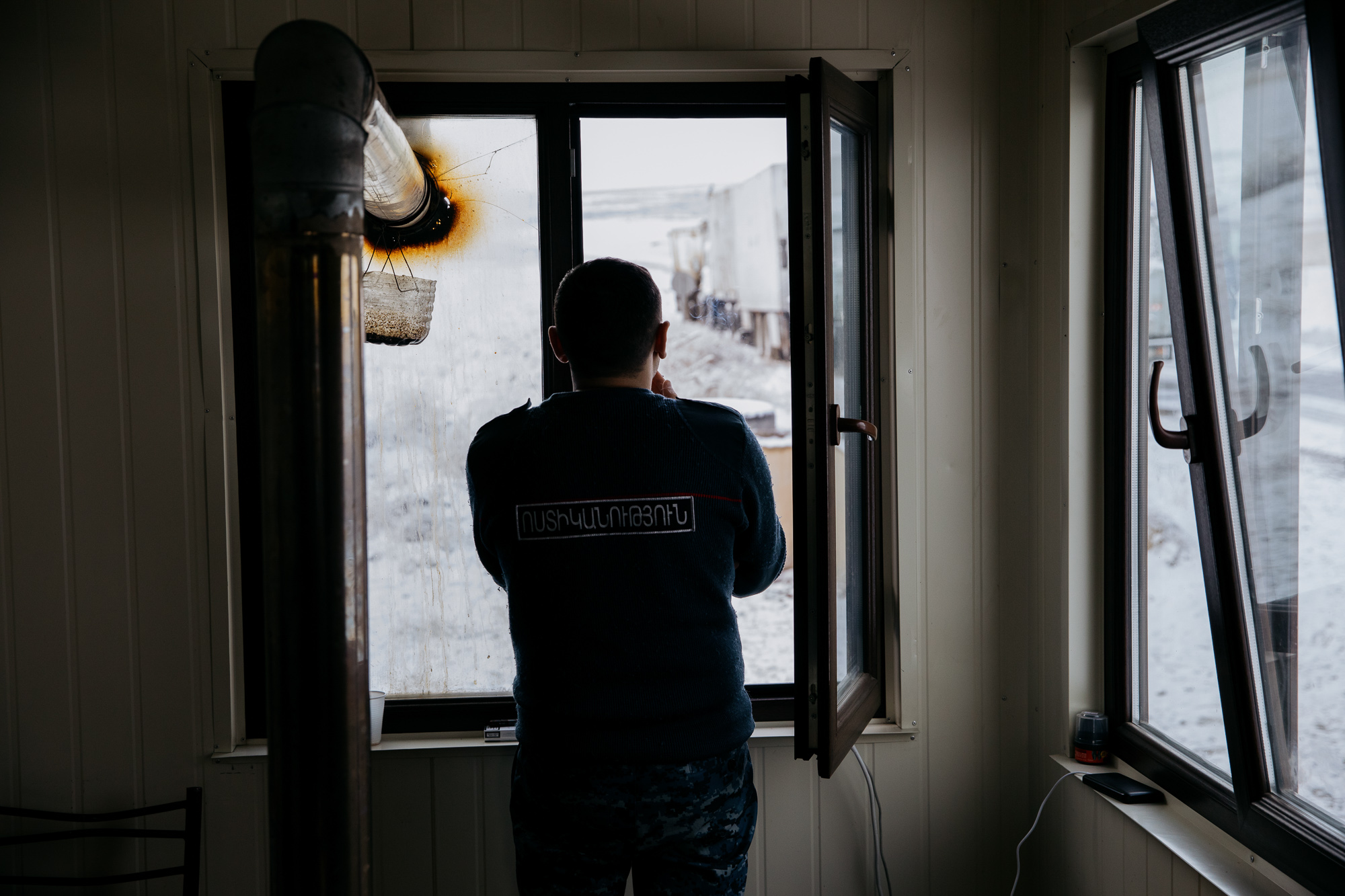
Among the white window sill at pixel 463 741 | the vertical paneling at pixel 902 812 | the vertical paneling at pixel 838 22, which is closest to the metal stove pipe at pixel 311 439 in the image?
the white window sill at pixel 463 741

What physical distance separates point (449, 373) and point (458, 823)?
1.12 m

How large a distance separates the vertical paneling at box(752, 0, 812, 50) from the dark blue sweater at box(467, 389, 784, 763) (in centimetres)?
116

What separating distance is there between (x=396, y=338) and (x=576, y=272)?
85 centimetres

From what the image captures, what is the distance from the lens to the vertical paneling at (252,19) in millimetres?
1993

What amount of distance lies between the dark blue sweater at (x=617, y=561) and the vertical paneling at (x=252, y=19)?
1.31 m

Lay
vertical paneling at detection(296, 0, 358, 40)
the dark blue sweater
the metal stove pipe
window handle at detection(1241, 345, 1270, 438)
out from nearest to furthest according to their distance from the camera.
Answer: the metal stove pipe, the dark blue sweater, window handle at detection(1241, 345, 1270, 438), vertical paneling at detection(296, 0, 358, 40)

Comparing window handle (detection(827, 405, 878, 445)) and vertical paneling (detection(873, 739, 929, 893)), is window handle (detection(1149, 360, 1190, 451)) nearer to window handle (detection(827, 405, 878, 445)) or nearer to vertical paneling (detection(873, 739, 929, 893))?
window handle (detection(827, 405, 878, 445))

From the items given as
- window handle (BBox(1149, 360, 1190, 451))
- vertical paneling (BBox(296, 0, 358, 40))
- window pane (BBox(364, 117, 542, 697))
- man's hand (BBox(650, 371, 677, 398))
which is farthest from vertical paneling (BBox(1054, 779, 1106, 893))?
vertical paneling (BBox(296, 0, 358, 40))

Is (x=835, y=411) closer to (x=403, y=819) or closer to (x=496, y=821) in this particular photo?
(x=496, y=821)

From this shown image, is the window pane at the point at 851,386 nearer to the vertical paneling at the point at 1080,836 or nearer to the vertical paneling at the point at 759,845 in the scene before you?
the vertical paneling at the point at 759,845

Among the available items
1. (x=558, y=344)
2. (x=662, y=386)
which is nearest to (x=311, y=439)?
(x=558, y=344)

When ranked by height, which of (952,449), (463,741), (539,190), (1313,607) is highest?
(539,190)

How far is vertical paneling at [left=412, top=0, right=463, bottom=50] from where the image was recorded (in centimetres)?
202

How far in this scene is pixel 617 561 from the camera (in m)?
1.35
